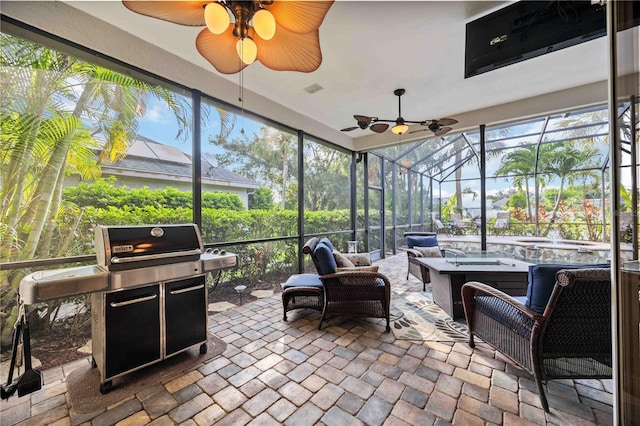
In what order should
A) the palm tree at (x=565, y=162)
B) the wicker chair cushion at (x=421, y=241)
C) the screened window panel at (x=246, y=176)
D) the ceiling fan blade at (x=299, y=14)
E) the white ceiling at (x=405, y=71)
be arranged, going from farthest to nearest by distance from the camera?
1. the palm tree at (x=565, y=162)
2. the wicker chair cushion at (x=421, y=241)
3. the screened window panel at (x=246, y=176)
4. the white ceiling at (x=405, y=71)
5. the ceiling fan blade at (x=299, y=14)

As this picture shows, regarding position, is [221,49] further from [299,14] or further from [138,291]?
[138,291]

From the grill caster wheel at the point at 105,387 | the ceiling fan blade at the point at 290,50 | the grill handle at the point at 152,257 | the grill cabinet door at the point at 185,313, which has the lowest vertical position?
the grill caster wheel at the point at 105,387

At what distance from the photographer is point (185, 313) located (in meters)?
2.09

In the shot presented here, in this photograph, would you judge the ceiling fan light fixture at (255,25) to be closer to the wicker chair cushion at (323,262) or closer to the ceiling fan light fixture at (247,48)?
the ceiling fan light fixture at (247,48)

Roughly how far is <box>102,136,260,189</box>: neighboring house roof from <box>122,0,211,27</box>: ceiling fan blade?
1614 millimetres

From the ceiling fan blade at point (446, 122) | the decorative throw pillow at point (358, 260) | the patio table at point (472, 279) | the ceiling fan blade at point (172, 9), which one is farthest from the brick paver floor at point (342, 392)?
the ceiling fan blade at point (446, 122)

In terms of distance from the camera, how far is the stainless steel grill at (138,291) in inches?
64.5

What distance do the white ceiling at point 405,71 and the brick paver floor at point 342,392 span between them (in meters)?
3.18

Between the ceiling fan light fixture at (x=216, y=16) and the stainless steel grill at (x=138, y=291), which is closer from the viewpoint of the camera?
the ceiling fan light fixture at (x=216, y=16)

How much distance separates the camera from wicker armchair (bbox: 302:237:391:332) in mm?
2600

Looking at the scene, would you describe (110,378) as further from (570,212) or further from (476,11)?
(570,212)

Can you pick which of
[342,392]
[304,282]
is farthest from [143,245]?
[342,392]

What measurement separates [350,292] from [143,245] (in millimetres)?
2042

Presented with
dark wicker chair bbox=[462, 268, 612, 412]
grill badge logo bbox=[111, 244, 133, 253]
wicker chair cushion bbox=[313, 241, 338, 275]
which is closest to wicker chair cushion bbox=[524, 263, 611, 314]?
dark wicker chair bbox=[462, 268, 612, 412]
